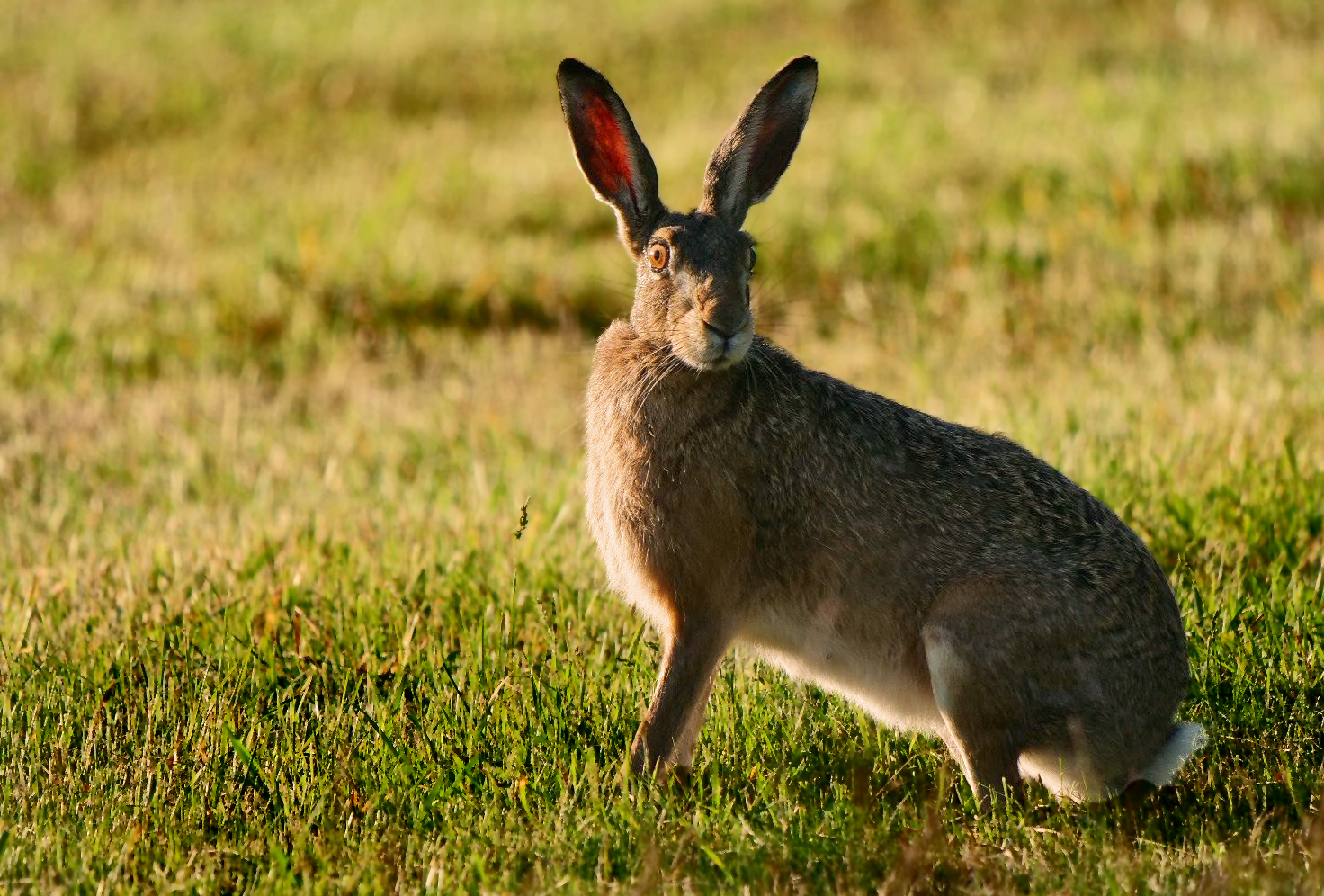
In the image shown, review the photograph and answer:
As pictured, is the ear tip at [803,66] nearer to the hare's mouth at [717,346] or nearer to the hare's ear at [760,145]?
the hare's ear at [760,145]

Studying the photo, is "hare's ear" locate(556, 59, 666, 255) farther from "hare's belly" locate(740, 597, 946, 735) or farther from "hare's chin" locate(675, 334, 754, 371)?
"hare's belly" locate(740, 597, 946, 735)

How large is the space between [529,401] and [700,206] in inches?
158

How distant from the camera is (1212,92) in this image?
1253 cm

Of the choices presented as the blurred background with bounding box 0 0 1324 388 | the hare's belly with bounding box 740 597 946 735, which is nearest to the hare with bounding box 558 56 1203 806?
the hare's belly with bounding box 740 597 946 735

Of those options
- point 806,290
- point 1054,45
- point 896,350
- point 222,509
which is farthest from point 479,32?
point 222,509

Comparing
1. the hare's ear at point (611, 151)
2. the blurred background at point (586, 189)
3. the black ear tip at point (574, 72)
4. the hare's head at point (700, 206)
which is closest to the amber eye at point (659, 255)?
the hare's head at point (700, 206)

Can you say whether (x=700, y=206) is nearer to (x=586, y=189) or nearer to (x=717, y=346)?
(x=717, y=346)

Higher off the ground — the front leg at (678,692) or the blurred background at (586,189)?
the blurred background at (586,189)

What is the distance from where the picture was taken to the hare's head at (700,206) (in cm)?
391

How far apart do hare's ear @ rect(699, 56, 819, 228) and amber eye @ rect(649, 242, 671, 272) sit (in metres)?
0.23

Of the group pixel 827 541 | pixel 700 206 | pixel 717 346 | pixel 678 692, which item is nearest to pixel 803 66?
pixel 700 206

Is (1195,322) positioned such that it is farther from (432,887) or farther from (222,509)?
(432,887)

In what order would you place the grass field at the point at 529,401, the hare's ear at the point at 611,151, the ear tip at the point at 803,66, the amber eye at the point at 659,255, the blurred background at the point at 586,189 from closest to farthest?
the grass field at the point at 529,401, the amber eye at the point at 659,255, the hare's ear at the point at 611,151, the ear tip at the point at 803,66, the blurred background at the point at 586,189

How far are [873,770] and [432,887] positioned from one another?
123cm
